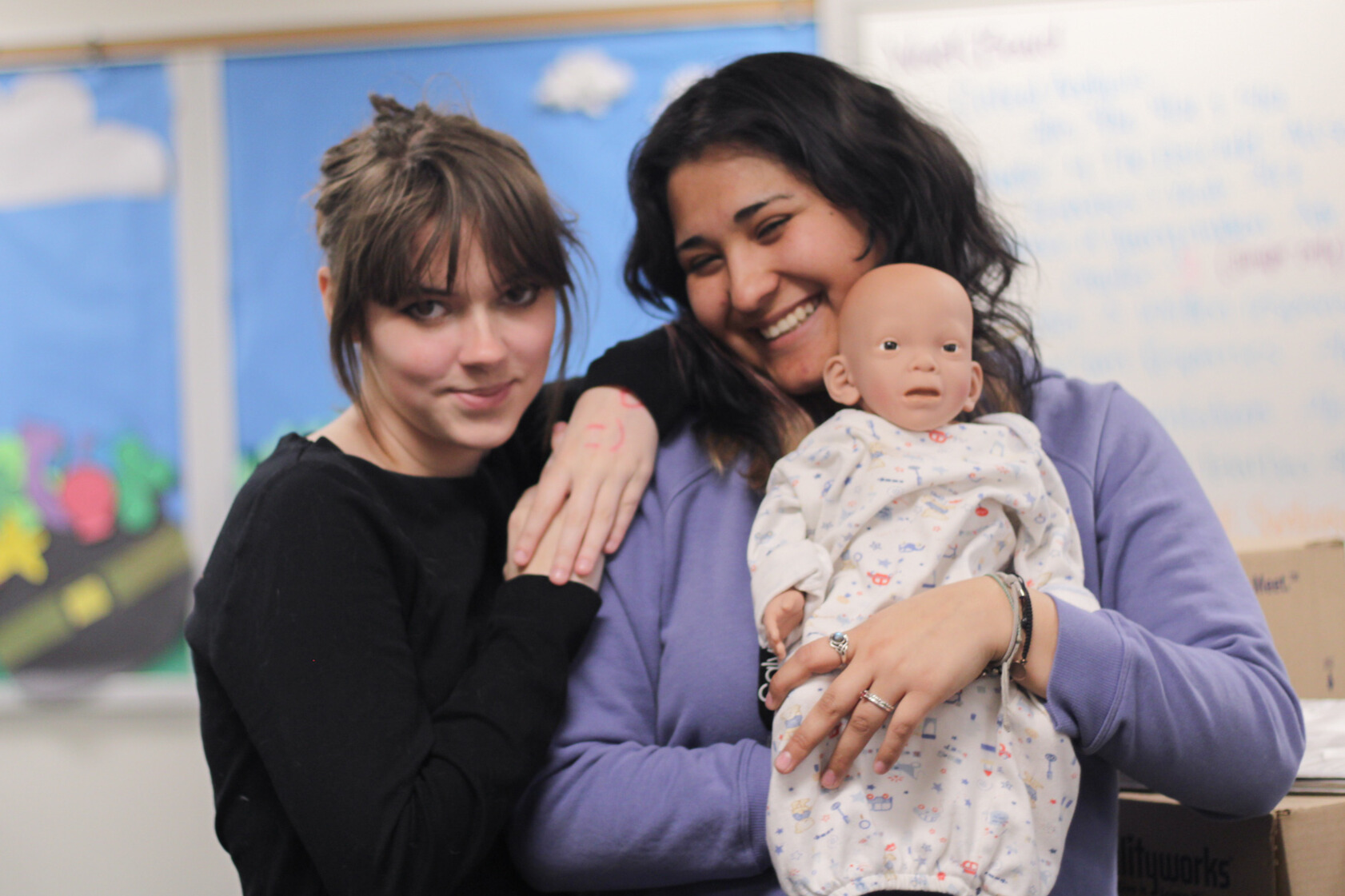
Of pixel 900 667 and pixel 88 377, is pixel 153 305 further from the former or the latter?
pixel 900 667

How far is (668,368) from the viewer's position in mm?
1455

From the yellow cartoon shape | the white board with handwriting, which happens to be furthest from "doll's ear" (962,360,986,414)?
the yellow cartoon shape

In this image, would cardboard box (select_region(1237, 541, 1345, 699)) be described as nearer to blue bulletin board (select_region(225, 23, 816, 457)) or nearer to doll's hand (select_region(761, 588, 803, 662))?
doll's hand (select_region(761, 588, 803, 662))

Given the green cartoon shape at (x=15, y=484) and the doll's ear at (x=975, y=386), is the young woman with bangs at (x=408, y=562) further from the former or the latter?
the green cartoon shape at (x=15, y=484)

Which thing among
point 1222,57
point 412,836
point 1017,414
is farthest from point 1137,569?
point 1222,57

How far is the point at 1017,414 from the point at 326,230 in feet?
3.22

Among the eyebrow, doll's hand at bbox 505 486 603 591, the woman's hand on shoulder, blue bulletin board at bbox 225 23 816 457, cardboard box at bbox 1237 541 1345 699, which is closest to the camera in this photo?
the woman's hand on shoulder

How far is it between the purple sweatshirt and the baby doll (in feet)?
0.23

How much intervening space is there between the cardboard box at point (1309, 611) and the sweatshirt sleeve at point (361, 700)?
1.38 m

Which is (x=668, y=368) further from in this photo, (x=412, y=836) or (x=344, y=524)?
(x=412, y=836)

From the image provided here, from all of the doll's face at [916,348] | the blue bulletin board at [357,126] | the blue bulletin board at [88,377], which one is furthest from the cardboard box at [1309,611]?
the blue bulletin board at [88,377]

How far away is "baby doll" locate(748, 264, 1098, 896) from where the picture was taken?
1.00 m

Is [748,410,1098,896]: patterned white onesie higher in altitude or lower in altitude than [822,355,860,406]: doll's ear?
lower

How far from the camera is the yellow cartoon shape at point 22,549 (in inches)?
110
